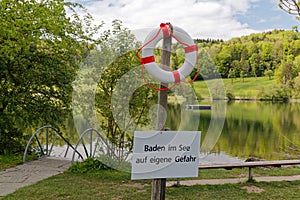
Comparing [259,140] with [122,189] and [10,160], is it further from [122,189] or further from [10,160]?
[122,189]

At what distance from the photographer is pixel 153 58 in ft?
9.48

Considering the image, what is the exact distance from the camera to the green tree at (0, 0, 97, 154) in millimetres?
6293

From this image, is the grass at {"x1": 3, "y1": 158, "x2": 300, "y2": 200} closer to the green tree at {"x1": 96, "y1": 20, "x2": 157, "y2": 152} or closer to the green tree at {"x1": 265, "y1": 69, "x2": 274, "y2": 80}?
the green tree at {"x1": 96, "y1": 20, "x2": 157, "y2": 152}

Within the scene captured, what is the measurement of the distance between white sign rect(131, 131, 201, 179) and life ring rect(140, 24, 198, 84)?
0.49 metres

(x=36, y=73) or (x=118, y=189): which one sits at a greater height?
(x=36, y=73)

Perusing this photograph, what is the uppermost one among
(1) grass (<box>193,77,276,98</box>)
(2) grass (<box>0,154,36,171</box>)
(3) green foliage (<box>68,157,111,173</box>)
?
(1) grass (<box>193,77,276,98</box>)

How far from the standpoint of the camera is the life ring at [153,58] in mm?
2889

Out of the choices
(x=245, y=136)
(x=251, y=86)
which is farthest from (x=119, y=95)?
(x=251, y=86)

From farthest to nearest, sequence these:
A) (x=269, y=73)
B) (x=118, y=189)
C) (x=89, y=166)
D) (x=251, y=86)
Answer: (x=251, y=86) → (x=269, y=73) → (x=89, y=166) → (x=118, y=189)

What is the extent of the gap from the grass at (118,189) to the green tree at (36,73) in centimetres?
202

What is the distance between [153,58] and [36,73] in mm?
4293

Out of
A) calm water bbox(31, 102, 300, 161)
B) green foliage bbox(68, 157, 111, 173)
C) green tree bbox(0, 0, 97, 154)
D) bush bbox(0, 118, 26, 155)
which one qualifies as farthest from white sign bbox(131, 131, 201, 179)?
bush bbox(0, 118, 26, 155)

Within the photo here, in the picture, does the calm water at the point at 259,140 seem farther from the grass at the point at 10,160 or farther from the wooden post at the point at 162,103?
the wooden post at the point at 162,103

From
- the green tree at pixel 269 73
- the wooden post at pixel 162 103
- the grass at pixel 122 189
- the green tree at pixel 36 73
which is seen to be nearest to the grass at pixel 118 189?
the grass at pixel 122 189
